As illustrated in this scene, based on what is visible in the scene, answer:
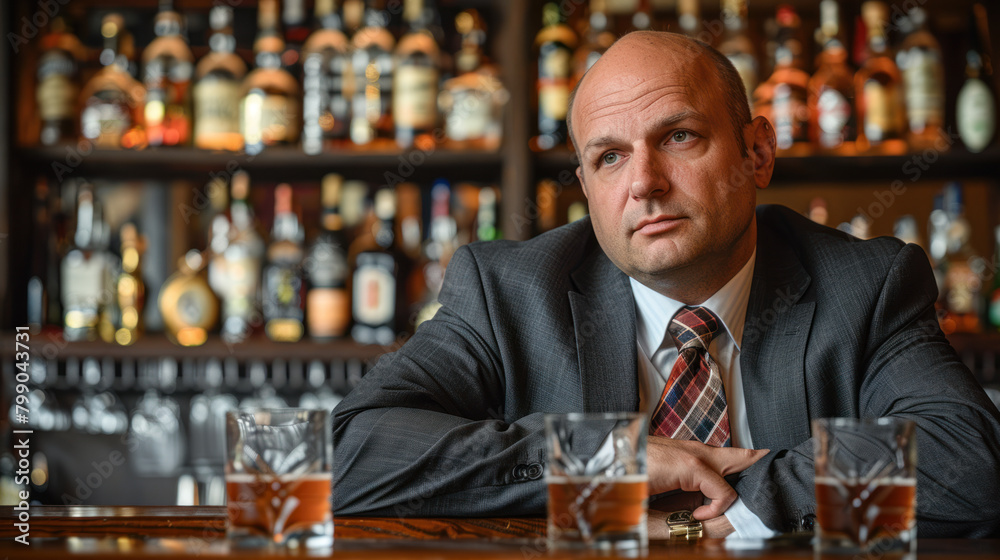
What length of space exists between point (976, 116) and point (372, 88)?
4.56 feet

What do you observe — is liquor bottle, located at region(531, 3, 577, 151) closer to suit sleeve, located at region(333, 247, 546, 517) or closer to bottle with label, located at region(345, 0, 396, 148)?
bottle with label, located at region(345, 0, 396, 148)

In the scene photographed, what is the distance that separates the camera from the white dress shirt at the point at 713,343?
121 centimetres

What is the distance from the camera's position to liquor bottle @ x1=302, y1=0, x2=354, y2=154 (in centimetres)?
215

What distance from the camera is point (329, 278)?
213 centimetres

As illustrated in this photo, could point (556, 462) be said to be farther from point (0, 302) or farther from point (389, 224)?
point (0, 302)

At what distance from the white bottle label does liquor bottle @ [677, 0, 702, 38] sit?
2.07ft

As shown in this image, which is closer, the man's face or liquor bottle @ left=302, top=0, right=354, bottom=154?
the man's face

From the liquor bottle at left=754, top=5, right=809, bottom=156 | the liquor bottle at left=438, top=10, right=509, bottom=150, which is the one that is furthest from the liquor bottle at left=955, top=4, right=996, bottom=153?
the liquor bottle at left=438, top=10, right=509, bottom=150

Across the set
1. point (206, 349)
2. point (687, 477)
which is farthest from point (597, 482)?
point (206, 349)

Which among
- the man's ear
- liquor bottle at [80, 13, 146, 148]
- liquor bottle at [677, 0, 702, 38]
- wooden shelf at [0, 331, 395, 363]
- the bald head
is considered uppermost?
liquor bottle at [677, 0, 702, 38]

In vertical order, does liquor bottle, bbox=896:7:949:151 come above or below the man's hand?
above

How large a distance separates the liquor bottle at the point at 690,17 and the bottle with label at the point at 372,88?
699 mm

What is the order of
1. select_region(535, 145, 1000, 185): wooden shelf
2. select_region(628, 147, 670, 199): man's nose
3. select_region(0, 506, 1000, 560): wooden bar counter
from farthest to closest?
select_region(535, 145, 1000, 185): wooden shelf
select_region(628, 147, 670, 199): man's nose
select_region(0, 506, 1000, 560): wooden bar counter

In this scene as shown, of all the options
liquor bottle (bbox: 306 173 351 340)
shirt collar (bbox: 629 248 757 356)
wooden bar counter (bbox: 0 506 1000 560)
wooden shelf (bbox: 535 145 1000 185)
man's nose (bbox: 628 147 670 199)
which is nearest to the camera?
wooden bar counter (bbox: 0 506 1000 560)
